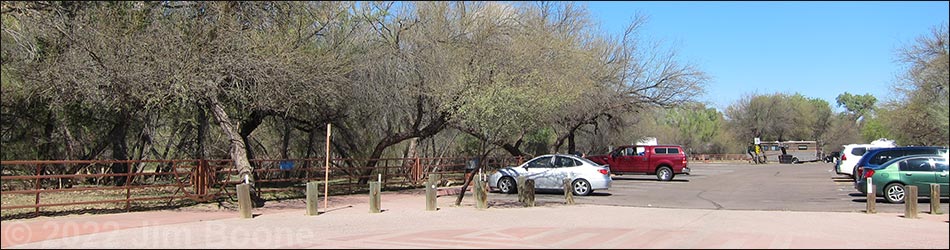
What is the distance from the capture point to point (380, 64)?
21500 millimetres

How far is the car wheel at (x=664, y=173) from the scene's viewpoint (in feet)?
102

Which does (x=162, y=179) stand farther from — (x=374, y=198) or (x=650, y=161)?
(x=650, y=161)

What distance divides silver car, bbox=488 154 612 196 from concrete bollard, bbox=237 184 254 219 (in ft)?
33.3

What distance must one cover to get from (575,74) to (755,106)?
58.1m

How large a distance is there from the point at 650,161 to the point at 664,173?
812 millimetres

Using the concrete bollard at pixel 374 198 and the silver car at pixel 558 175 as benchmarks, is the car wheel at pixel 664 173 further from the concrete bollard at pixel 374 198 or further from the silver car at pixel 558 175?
the concrete bollard at pixel 374 198

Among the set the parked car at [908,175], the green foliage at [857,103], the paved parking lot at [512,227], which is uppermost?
the green foliage at [857,103]

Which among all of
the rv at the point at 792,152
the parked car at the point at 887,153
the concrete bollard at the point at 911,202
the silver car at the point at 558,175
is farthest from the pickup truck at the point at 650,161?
the rv at the point at 792,152

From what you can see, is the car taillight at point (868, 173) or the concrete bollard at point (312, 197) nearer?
the concrete bollard at point (312, 197)

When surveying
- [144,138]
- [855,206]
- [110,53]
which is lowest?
[855,206]

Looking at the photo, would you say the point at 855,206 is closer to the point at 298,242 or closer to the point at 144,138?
the point at 298,242

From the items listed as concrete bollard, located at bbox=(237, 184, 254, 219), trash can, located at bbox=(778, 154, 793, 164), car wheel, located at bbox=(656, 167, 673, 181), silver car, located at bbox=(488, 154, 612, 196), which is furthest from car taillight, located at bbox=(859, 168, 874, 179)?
trash can, located at bbox=(778, 154, 793, 164)

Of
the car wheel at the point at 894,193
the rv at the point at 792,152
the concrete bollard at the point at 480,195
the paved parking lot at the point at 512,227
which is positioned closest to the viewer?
the paved parking lot at the point at 512,227

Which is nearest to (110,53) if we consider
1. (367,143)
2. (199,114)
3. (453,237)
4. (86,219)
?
(86,219)
